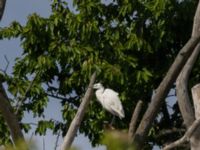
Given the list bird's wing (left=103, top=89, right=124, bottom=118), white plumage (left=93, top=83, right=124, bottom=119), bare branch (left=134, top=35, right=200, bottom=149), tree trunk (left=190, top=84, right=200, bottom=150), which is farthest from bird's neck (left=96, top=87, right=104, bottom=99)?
tree trunk (left=190, top=84, right=200, bottom=150)

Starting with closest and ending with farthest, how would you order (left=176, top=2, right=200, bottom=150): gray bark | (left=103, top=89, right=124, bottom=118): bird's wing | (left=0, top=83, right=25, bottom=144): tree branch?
(left=0, top=83, right=25, bottom=144): tree branch → (left=176, top=2, right=200, bottom=150): gray bark → (left=103, top=89, right=124, bottom=118): bird's wing

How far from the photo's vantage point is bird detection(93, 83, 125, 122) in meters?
9.17

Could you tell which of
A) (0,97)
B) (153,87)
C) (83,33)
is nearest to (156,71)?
(153,87)

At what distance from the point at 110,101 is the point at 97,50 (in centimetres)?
99

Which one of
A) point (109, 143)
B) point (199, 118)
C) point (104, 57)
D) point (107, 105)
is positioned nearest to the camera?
point (109, 143)

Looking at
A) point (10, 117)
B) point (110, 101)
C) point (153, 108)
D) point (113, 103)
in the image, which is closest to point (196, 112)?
point (153, 108)

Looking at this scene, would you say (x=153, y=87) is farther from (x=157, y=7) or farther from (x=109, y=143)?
(x=109, y=143)

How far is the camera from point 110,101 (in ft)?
30.8

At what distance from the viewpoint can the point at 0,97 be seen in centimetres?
438

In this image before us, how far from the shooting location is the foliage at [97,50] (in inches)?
393

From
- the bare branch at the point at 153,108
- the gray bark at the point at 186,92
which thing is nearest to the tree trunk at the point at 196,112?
the bare branch at the point at 153,108

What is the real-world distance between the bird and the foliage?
212 millimetres

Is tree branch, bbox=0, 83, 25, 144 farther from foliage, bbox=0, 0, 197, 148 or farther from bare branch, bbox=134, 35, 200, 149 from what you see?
foliage, bbox=0, 0, 197, 148

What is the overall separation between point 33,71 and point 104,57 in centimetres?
100
